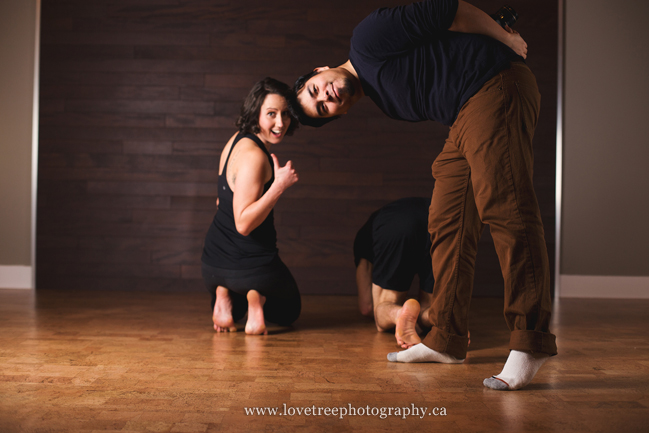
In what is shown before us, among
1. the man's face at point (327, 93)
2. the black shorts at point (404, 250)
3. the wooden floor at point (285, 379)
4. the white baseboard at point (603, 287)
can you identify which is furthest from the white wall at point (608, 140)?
the man's face at point (327, 93)

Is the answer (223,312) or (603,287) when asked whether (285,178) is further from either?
(603,287)

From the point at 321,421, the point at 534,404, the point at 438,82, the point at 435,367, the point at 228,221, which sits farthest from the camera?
the point at 228,221

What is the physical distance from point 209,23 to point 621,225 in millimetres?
3002

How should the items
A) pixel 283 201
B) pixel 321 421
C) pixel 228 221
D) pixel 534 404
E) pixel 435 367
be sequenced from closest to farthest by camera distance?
1. pixel 321 421
2. pixel 534 404
3. pixel 435 367
4. pixel 228 221
5. pixel 283 201

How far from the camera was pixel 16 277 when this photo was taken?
3.38 metres

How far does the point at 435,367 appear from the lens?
5.22ft

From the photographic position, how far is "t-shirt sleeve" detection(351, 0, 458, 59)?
4.47ft

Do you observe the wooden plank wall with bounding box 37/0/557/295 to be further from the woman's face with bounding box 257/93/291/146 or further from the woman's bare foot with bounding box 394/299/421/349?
the woman's bare foot with bounding box 394/299/421/349

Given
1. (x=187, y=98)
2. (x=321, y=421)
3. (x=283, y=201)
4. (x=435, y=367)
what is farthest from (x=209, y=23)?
(x=321, y=421)

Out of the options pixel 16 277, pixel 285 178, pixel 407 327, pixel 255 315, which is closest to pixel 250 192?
pixel 285 178

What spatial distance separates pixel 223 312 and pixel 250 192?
520mm

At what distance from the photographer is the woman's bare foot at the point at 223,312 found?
7.09 ft

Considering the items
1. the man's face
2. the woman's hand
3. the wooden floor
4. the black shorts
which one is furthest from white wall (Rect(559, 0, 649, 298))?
the man's face

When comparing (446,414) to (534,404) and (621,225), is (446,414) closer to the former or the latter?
(534,404)
